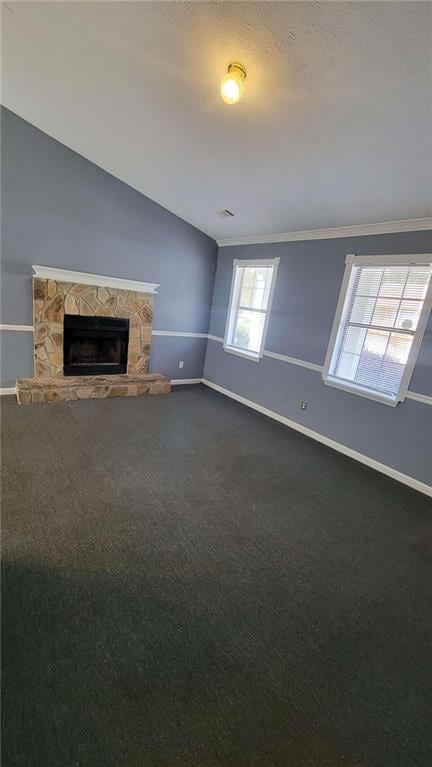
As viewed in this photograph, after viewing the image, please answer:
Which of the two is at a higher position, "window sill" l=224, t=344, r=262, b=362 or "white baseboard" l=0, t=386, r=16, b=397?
"window sill" l=224, t=344, r=262, b=362

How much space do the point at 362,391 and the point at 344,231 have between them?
181cm

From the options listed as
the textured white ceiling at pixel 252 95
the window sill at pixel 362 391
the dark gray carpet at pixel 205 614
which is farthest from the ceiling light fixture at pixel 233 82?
the window sill at pixel 362 391

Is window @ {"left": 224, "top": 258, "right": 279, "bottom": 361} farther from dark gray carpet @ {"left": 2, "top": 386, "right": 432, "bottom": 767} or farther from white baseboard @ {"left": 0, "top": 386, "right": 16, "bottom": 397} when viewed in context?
white baseboard @ {"left": 0, "top": 386, "right": 16, "bottom": 397}

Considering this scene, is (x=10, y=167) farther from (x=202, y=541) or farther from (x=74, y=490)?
(x=202, y=541)

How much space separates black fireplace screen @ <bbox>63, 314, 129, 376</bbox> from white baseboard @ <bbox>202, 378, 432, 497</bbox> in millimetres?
1878

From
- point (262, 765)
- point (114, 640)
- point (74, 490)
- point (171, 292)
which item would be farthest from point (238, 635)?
point (171, 292)

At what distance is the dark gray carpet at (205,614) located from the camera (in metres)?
1.13

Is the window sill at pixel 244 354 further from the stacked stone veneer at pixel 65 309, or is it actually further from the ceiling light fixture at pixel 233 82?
the ceiling light fixture at pixel 233 82

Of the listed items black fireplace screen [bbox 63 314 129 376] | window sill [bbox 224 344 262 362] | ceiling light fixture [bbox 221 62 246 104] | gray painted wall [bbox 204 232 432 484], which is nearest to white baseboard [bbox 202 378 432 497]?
gray painted wall [bbox 204 232 432 484]

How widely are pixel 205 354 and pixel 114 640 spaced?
469cm

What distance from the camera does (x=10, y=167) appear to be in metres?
3.42

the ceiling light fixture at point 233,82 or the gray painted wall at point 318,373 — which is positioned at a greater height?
the ceiling light fixture at point 233,82

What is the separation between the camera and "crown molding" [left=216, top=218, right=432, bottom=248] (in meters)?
2.97

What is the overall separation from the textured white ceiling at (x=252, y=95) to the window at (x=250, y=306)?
45.8 inches
